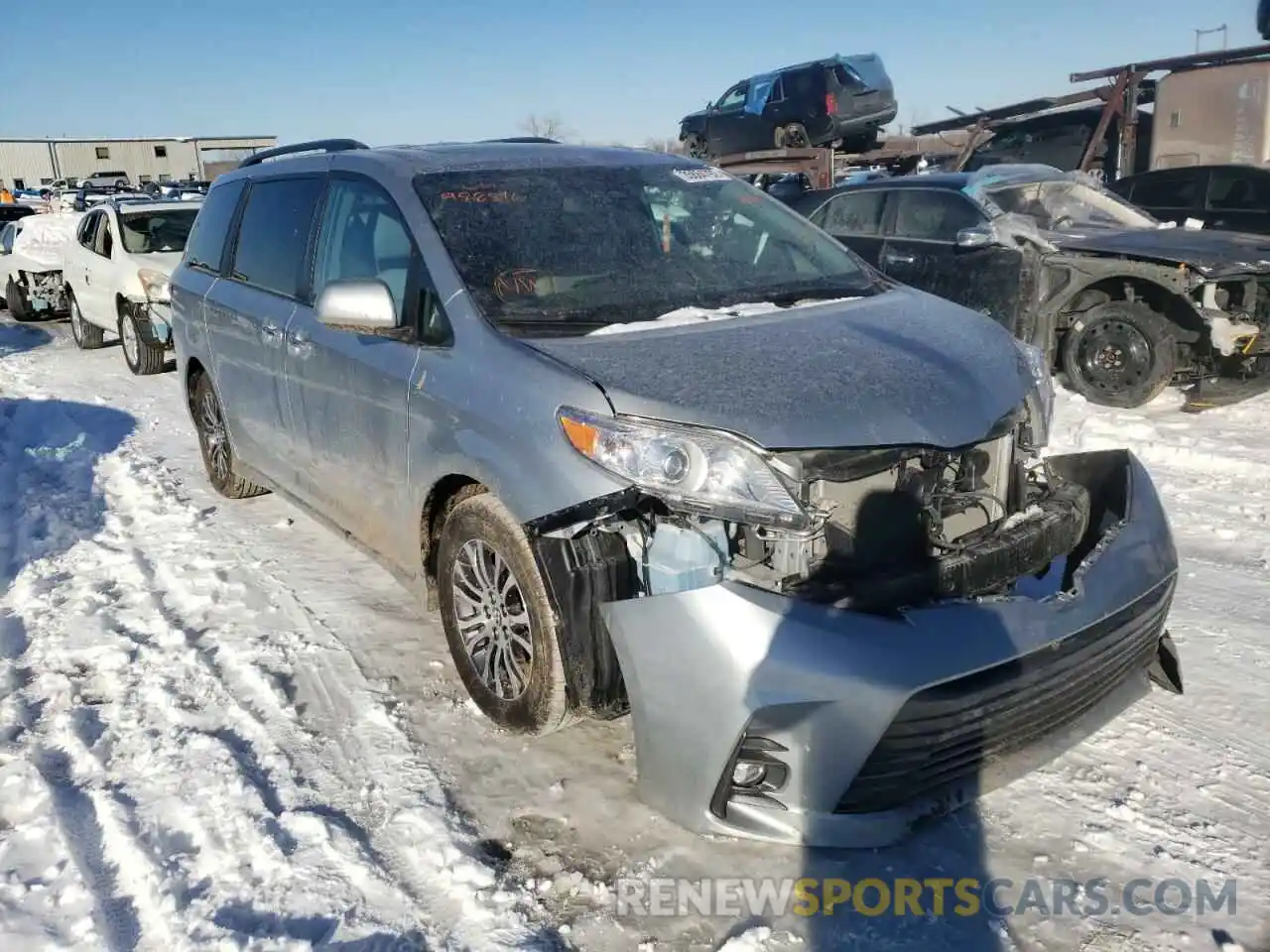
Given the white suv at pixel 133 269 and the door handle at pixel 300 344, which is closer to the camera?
the door handle at pixel 300 344

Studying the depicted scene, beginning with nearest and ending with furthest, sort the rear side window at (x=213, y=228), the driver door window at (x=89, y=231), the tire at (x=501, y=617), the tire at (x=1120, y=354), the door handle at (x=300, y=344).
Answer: the tire at (x=501, y=617) < the door handle at (x=300, y=344) < the rear side window at (x=213, y=228) < the tire at (x=1120, y=354) < the driver door window at (x=89, y=231)

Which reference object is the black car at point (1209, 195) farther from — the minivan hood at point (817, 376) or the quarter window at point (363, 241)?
the quarter window at point (363, 241)

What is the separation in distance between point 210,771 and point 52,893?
59cm

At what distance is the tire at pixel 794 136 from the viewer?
15438 mm

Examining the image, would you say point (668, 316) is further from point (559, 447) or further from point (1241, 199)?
point (1241, 199)

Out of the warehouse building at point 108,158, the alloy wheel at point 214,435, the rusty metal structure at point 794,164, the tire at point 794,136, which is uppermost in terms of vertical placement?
the warehouse building at point 108,158

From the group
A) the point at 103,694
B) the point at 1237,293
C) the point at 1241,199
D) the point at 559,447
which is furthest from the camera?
the point at 1241,199

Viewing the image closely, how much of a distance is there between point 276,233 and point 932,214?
5.66 metres

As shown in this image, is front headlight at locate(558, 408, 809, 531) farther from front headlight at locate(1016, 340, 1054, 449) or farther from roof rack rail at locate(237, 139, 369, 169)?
roof rack rail at locate(237, 139, 369, 169)

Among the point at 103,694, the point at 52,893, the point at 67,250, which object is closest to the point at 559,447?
the point at 52,893

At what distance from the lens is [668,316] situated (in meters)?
3.34

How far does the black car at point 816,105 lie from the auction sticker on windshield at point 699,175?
38.4 ft

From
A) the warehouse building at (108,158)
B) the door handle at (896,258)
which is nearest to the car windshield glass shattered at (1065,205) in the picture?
the door handle at (896,258)

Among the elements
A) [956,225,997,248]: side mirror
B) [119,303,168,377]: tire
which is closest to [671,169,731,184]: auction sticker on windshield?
[956,225,997,248]: side mirror
